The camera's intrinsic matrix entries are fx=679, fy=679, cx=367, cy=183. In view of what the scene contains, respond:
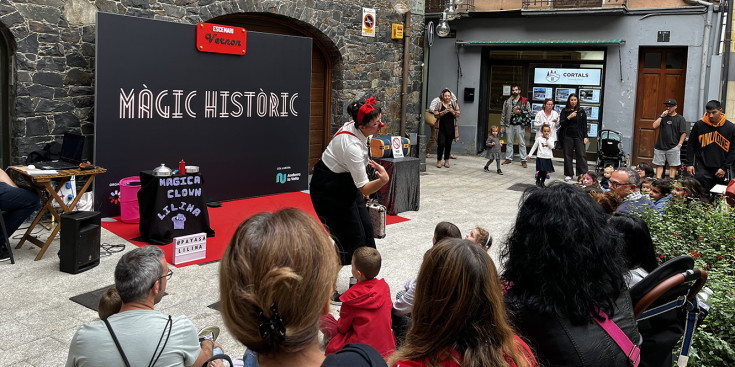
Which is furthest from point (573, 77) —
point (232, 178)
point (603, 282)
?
point (603, 282)

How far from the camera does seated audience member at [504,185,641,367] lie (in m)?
2.09

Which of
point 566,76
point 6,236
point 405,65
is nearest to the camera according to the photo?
point 6,236

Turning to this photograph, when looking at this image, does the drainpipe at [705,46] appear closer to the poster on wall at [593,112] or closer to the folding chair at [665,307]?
the poster on wall at [593,112]

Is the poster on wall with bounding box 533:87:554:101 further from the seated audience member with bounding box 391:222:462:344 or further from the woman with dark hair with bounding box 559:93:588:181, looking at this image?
the seated audience member with bounding box 391:222:462:344

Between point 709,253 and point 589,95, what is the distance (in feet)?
39.2

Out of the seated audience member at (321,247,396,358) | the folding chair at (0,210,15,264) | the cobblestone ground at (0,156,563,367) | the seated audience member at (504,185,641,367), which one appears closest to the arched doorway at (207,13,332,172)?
the cobblestone ground at (0,156,563,367)

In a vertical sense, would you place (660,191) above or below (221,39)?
below

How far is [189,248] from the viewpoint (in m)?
A: 6.62

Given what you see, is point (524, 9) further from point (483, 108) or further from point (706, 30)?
Result: point (706, 30)

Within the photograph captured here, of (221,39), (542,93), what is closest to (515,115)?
(542,93)

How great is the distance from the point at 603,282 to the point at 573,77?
1448 centimetres

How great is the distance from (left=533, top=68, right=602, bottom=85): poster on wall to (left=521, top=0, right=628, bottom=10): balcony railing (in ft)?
4.99

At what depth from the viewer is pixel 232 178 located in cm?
973

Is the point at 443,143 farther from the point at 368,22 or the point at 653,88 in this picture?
the point at 653,88
